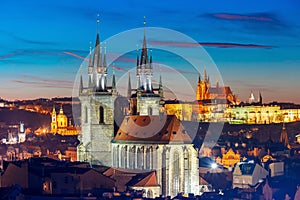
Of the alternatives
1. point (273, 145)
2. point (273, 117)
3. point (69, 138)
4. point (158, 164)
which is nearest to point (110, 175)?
point (158, 164)

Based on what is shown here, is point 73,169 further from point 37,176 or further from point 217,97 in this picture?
point 217,97

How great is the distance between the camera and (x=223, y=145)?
300ft

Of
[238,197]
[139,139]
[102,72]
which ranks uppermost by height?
[102,72]

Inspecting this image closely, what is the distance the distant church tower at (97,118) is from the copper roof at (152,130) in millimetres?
1020

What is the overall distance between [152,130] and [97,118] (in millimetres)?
4986

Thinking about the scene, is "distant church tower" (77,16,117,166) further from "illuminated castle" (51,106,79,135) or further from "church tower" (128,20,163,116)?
"illuminated castle" (51,106,79,135)

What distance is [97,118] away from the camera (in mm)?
54719

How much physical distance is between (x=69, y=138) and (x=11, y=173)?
5689cm

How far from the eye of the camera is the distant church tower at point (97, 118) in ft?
179

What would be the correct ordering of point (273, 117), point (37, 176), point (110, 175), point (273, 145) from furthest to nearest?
point (273, 117) → point (273, 145) → point (110, 175) → point (37, 176)

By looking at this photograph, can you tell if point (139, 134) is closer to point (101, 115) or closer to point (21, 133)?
point (101, 115)

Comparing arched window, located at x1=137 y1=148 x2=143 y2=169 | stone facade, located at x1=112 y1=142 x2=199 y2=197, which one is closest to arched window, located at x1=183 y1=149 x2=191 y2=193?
stone facade, located at x1=112 y1=142 x2=199 y2=197

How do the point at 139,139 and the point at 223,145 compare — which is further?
the point at 223,145

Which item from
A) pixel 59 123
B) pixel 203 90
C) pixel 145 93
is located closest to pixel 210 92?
pixel 203 90
